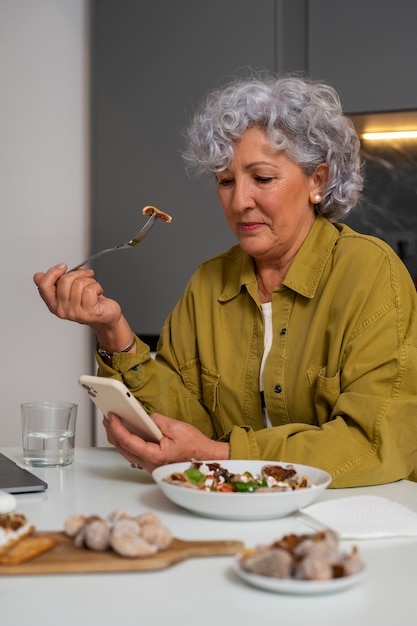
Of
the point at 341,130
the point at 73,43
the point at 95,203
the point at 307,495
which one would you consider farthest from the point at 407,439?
the point at 73,43

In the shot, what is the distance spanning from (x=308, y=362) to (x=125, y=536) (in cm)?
91

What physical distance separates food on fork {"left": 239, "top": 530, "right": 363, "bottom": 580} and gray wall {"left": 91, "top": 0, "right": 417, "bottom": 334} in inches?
81.4

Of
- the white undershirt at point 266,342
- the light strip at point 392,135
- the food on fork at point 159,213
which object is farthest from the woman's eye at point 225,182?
the light strip at point 392,135

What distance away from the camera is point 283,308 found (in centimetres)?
190

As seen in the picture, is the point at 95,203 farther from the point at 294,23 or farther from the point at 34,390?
the point at 294,23

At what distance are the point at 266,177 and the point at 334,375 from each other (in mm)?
444

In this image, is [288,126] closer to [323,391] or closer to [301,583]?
[323,391]

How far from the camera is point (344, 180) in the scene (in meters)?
2.00

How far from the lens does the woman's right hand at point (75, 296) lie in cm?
176

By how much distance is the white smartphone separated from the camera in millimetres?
1360

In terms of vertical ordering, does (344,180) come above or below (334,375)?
above

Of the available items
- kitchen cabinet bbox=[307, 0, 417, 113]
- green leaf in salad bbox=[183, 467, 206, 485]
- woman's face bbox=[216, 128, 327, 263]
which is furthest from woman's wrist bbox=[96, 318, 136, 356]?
kitchen cabinet bbox=[307, 0, 417, 113]

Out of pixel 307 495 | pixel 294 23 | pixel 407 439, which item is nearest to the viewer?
pixel 307 495

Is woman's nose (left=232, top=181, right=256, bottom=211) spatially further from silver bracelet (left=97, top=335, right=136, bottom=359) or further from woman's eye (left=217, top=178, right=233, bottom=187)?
silver bracelet (left=97, top=335, right=136, bottom=359)
